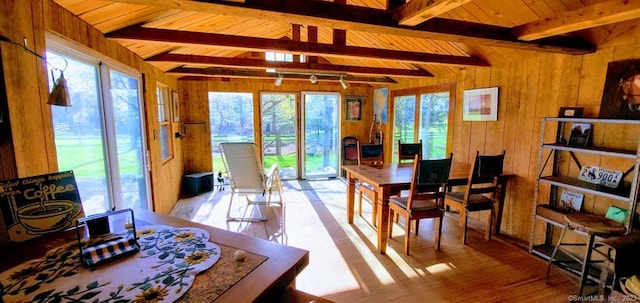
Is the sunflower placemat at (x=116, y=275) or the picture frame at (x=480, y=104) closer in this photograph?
the sunflower placemat at (x=116, y=275)

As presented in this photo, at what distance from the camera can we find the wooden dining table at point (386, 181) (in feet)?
9.07

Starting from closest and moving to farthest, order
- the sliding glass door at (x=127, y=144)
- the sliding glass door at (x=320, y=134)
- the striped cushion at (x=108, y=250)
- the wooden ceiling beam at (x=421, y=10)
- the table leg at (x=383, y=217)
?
the striped cushion at (x=108, y=250), the wooden ceiling beam at (x=421, y=10), the sliding glass door at (x=127, y=144), the table leg at (x=383, y=217), the sliding glass door at (x=320, y=134)

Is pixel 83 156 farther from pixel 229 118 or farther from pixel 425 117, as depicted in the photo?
pixel 425 117

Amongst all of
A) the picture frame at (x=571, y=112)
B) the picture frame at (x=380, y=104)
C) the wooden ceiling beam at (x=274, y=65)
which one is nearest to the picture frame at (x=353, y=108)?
the picture frame at (x=380, y=104)

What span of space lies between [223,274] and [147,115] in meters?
2.75

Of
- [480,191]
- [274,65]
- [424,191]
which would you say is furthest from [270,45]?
[480,191]

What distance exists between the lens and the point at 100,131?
2.25 m

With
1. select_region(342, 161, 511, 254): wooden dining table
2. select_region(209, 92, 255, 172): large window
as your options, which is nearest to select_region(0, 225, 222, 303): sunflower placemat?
select_region(342, 161, 511, 254): wooden dining table

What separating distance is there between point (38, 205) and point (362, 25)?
196 cm

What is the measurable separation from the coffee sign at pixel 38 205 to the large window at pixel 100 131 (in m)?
0.47

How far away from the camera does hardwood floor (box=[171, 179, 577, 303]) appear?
A: 2182 mm

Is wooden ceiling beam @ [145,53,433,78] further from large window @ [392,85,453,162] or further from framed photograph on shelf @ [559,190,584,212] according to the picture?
framed photograph on shelf @ [559,190,584,212]

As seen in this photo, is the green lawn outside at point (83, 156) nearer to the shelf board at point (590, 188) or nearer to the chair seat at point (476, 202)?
the chair seat at point (476, 202)

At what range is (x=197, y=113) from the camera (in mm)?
5270
